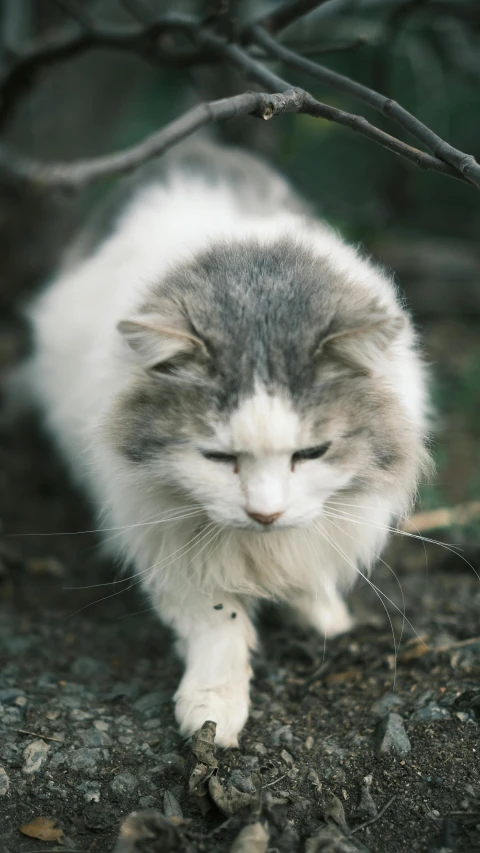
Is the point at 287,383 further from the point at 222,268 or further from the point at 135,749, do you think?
the point at 135,749

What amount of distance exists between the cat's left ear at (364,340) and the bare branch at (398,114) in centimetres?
37

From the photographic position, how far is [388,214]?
4.96m

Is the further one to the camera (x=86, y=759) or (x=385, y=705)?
(x=385, y=705)

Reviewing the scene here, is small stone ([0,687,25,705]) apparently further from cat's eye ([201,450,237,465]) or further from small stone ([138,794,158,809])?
cat's eye ([201,450,237,465])

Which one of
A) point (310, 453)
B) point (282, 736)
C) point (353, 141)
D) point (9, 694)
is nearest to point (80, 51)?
point (353, 141)

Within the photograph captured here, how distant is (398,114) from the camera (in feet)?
6.50

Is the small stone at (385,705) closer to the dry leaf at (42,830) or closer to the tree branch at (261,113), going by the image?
the dry leaf at (42,830)

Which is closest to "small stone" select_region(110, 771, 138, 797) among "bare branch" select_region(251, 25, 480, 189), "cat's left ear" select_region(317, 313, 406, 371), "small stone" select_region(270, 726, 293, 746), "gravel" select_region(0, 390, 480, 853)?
"gravel" select_region(0, 390, 480, 853)

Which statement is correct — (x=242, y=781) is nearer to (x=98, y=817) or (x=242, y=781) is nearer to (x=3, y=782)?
(x=98, y=817)

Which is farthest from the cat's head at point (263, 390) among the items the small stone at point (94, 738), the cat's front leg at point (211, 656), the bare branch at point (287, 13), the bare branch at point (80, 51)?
the bare branch at point (80, 51)

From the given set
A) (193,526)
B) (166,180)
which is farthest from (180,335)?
(166,180)

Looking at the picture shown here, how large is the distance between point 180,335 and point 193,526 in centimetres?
60

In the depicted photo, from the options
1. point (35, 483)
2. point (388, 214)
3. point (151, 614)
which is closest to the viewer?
point (151, 614)

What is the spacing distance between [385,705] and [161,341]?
3.87 feet
